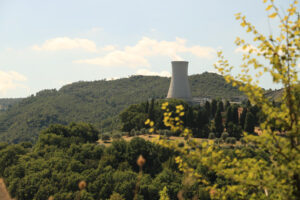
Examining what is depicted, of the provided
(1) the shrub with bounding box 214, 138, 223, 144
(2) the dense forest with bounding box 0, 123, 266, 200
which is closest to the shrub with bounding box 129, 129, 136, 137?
(2) the dense forest with bounding box 0, 123, 266, 200

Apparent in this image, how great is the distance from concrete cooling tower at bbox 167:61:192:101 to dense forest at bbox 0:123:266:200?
101 ft

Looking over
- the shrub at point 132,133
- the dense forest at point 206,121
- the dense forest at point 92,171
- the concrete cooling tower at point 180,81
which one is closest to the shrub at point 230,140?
the dense forest at point 92,171

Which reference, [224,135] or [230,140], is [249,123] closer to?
[224,135]

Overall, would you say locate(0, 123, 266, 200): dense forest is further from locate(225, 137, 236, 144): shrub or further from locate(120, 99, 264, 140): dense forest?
locate(120, 99, 264, 140): dense forest

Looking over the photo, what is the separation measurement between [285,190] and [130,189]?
31149 millimetres

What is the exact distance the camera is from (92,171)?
127 ft

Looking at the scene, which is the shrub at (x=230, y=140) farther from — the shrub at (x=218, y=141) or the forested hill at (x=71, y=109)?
the forested hill at (x=71, y=109)

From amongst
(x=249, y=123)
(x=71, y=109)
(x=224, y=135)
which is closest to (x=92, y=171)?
(x=224, y=135)

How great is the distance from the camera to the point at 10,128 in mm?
151125

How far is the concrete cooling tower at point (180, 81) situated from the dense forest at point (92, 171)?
3073 cm

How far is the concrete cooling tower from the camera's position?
7312 cm

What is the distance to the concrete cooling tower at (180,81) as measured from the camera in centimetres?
7312

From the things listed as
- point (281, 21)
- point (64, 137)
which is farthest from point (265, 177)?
point (64, 137)

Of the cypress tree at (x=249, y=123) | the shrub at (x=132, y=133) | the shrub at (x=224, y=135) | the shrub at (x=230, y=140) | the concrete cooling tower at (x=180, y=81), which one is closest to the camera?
the shrub at (x=230, y=140)
